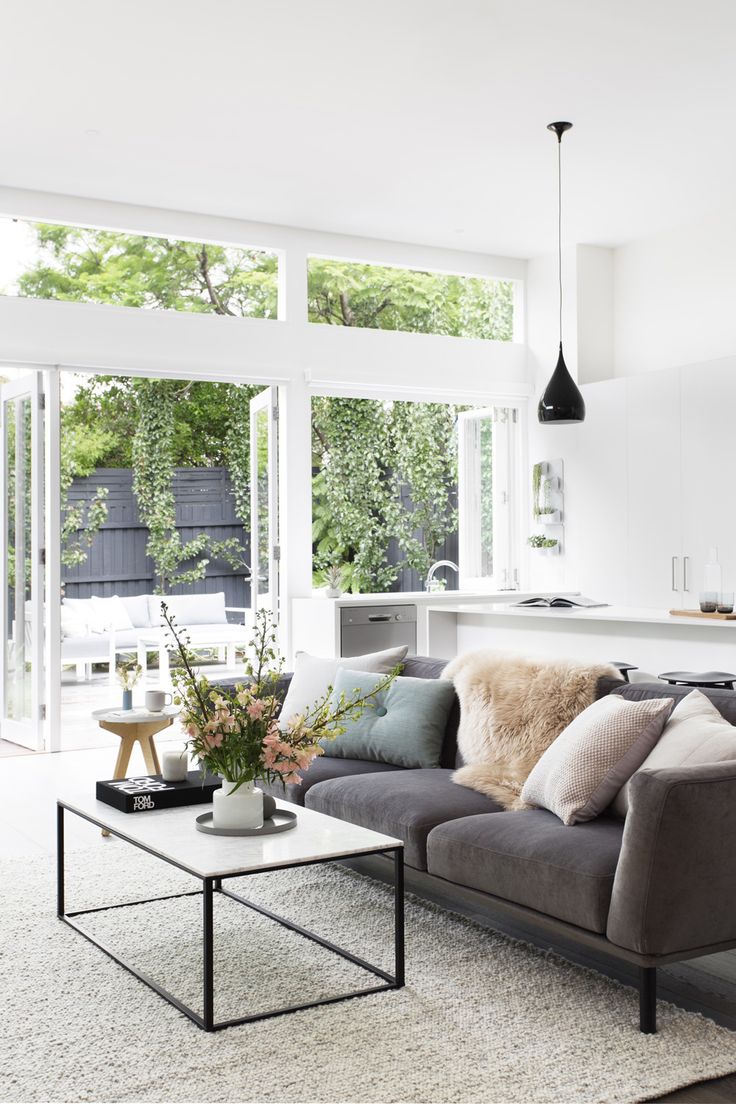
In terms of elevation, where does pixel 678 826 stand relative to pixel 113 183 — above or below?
below

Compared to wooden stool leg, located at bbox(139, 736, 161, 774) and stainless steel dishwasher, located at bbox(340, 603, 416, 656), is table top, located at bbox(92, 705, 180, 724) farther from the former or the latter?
stainless steel dishwasher, located at bbox(340, 603, 416, 656)

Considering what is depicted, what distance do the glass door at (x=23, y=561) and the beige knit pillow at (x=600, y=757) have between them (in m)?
4.13

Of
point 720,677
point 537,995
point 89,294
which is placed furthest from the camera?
point 89,294

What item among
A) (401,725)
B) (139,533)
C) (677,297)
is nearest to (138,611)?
(139,533)

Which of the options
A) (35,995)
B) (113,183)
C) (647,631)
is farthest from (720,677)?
(113,183)

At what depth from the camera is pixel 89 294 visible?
7812 millimetres

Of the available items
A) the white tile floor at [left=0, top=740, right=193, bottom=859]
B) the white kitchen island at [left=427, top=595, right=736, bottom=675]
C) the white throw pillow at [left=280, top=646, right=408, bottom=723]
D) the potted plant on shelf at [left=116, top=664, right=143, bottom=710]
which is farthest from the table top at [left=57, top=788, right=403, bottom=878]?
the white kitchen island at [left=427, top=595, right=736, bottom=675]

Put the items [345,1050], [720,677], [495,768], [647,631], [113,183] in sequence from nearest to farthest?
[345,1050], [495,768], [720,677], [647,631], [113,183]

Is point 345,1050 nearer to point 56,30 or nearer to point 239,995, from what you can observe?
point 239,995

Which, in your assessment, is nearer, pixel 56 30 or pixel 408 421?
pixel 56 30

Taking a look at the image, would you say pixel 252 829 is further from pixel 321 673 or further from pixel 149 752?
pixel 149 752

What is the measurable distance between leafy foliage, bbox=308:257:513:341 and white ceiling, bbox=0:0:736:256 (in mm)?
751

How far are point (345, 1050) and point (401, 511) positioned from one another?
7.26m

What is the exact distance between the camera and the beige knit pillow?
308 cm
